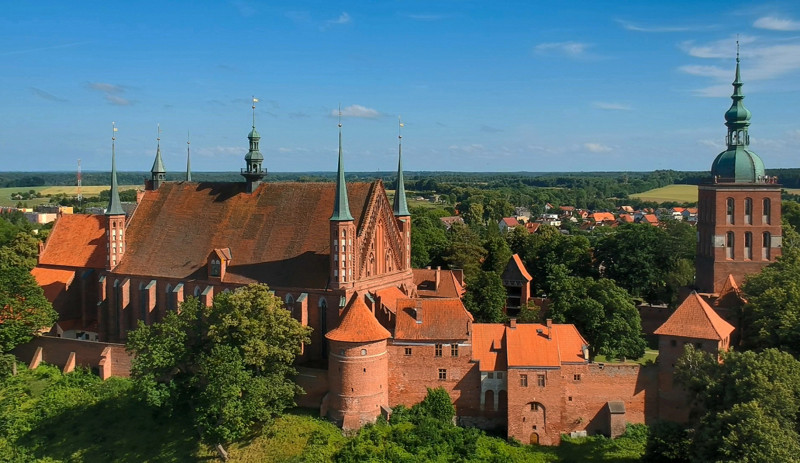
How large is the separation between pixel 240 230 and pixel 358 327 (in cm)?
1505

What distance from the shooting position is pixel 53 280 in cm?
6159

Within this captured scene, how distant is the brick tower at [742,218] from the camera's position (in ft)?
184

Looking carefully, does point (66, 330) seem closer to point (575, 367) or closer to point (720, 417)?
point (575, 367)

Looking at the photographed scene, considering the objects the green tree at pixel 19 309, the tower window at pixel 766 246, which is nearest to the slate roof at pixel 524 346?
the tower window at pixel 766 246

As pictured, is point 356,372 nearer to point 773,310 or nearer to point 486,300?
point 486,300

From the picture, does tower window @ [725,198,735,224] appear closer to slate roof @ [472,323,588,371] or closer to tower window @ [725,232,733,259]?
tower window @ [725,232,733,259]

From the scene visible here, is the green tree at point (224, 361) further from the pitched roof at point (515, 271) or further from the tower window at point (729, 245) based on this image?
the tower window at point (729, 245)

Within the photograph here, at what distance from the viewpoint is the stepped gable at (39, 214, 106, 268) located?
62.0 m

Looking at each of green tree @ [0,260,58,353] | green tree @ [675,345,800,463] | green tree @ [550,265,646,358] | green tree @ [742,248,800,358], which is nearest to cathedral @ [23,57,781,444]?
green tree @ [742,248,800,358]

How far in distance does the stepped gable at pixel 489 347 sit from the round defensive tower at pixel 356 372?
18.5ft

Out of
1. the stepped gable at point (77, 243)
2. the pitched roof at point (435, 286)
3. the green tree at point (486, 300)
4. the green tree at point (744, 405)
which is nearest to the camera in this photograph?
the green tree at point (744, 405)

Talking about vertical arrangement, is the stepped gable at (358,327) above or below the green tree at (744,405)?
above

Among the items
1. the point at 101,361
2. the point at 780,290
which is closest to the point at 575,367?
the point at 780,290

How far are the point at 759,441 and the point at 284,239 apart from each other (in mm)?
31711
